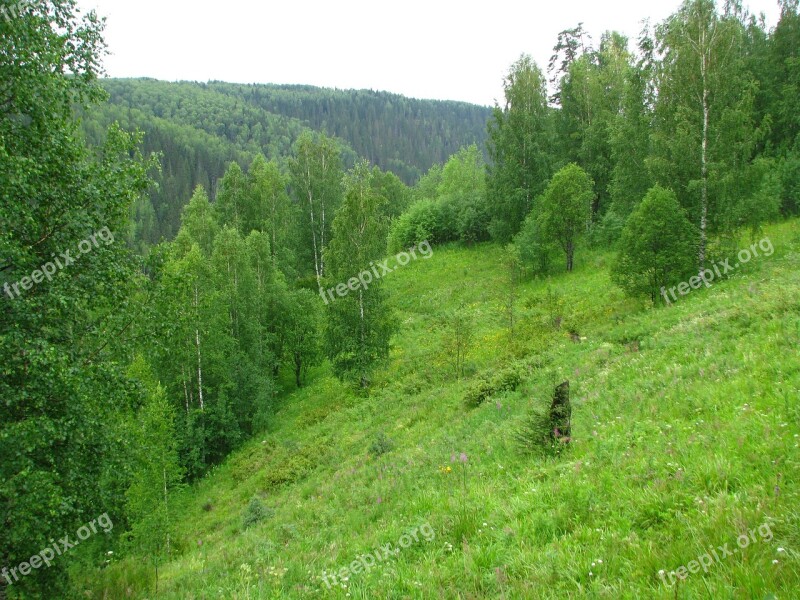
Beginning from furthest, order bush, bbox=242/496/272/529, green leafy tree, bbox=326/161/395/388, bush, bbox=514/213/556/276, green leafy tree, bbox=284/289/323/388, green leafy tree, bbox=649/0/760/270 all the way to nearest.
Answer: green leafy tree, bbox=284/289/323/388 → bush, bbox=514/213/556/276 → green leafy tree, bbox=326/161/395/388 → green leafy tree, bbox=649/0/760/270 → bush, bbox=242/496/272/529

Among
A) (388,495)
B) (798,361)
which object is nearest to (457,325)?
(388,495)

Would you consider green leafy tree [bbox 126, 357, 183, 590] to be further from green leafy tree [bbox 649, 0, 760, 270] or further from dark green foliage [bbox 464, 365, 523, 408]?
green leafy tree [bbox 649, 0, 760, 270]

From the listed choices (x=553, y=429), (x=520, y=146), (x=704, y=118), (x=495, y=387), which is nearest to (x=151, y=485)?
(x=495, y=387)

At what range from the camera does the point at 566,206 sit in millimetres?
30172

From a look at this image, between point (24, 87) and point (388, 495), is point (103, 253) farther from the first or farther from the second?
A: point (388, 495)

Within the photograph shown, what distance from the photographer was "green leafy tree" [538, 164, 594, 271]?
3019cm
